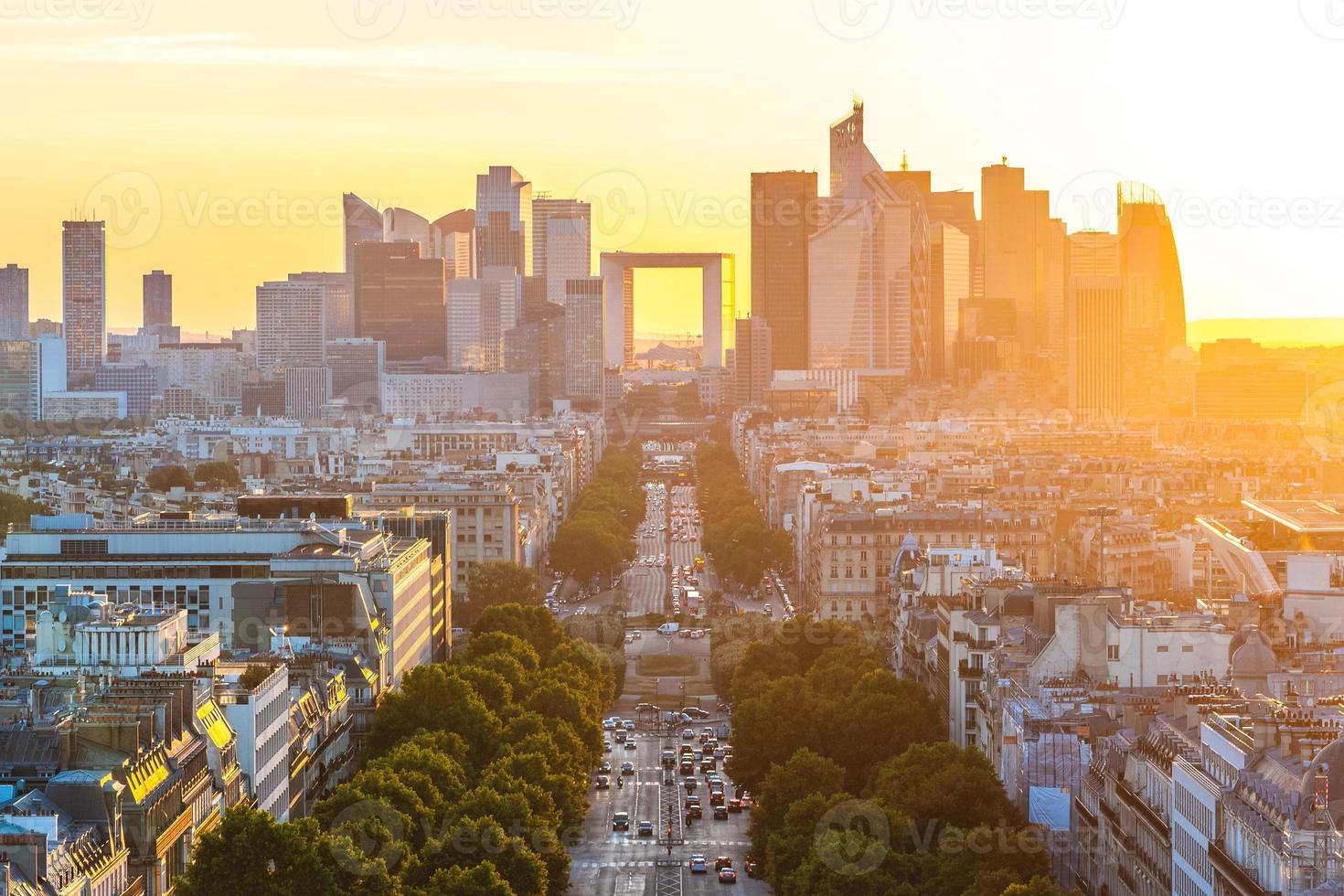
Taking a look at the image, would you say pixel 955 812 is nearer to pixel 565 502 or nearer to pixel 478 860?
pixel 478 860

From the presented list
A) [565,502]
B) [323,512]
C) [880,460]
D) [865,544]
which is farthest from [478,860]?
[880,460]

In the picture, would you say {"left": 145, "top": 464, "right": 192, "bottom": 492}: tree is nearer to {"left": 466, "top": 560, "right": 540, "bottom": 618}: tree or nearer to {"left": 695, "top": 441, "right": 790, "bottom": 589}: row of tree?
{"left": 695, "top": 441, "right": 790, "bottom": 589}: row of tree

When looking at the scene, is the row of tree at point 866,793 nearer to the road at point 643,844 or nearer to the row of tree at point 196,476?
the road at point 643,844

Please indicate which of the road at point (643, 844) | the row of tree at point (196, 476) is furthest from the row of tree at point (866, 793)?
the row of tree at point (196, 476)

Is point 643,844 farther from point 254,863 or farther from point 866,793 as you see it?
point 254,863

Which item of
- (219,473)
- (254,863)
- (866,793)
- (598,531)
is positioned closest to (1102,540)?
(866,793)

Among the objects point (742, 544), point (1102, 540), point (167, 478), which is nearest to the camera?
point (1102, 540)
